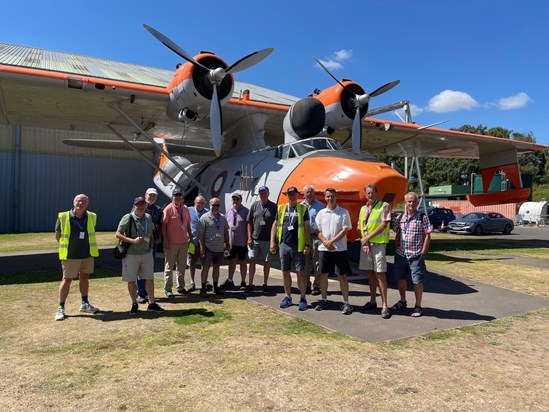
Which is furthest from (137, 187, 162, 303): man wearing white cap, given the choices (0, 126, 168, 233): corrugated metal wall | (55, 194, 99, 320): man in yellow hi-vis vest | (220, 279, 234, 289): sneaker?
(0, 126, 168, 233): corrugated metal wall

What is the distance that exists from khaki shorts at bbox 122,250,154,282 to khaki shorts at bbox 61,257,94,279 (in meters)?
0.50

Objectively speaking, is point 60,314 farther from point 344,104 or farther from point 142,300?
point 344,104

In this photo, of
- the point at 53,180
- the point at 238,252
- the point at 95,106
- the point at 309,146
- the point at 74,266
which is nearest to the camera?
the point at 74,266

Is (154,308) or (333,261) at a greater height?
(333,261)

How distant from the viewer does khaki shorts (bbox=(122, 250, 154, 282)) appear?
5.89 m

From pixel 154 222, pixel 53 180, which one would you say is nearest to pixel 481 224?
pixel 154 222

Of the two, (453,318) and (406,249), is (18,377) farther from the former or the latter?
(453,318)

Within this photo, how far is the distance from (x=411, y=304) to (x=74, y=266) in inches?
199

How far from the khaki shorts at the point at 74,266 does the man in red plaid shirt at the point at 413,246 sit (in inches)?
176

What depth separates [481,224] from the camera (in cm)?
2439

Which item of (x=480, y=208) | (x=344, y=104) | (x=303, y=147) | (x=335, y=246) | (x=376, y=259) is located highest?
(x=344, y=104)

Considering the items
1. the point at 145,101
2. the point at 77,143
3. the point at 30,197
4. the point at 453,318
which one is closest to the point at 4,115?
the point at 77,143

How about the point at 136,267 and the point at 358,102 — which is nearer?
the point at 136,267

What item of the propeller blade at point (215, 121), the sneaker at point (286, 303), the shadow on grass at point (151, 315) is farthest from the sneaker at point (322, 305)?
the propeller blade at point (215, 121)
